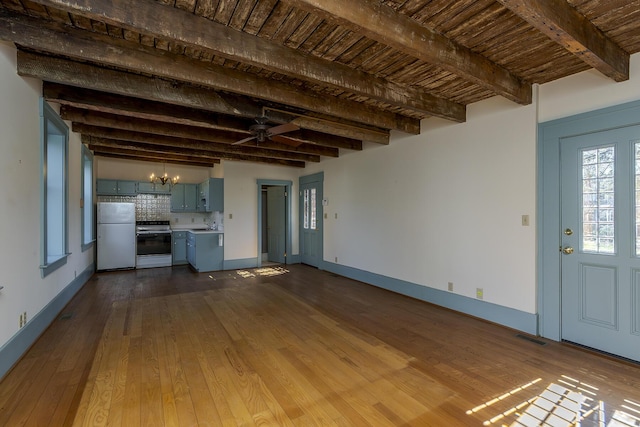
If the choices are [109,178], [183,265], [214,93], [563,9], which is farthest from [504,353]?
[109,178]

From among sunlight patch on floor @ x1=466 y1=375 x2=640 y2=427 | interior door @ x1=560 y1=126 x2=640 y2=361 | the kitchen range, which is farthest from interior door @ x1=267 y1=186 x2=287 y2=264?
sunlight patch on floor @ x1=466 y1=375 x2=640 y2=427

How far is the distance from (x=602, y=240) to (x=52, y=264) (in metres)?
5.92

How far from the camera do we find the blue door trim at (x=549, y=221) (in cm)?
314

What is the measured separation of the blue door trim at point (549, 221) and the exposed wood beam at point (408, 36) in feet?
2.41

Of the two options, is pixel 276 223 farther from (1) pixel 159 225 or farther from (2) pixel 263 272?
(1) pixel 159 225

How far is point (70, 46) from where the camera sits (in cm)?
228

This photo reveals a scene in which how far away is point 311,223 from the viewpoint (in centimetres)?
745

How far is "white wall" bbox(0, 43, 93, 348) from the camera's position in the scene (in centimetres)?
242

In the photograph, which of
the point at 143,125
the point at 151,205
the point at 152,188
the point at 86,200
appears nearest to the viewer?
the point at 143,125

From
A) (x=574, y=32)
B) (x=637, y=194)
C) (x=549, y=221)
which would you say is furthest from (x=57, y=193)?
(x=637, y=194)

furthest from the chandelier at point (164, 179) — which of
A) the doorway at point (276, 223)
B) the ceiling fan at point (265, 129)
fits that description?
the ceiling fan at point (265, 129)

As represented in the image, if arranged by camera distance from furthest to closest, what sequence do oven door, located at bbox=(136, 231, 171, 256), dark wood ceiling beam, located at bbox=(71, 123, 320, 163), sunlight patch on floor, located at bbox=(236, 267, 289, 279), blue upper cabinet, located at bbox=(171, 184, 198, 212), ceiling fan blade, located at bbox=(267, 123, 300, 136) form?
blue upper cabinet, located at bbox=(171, 184, 198, 212), oven door, located at bbox=(136, 231, 171, 256), sunlight patch on floor, located at bbox=(236, 267, 289, 279), dark wood ceiling beam, located at bbox=(71, 123, 320, 163), ceiling fan blade, located at bbox=(267, 123, 300, 136)

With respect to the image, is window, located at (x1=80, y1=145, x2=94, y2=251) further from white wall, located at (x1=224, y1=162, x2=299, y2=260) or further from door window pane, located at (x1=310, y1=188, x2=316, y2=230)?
door window pane, located at (x1=310, y1=188, x2=316, y2=230)

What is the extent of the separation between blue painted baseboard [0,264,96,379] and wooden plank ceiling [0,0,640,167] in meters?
2.33
